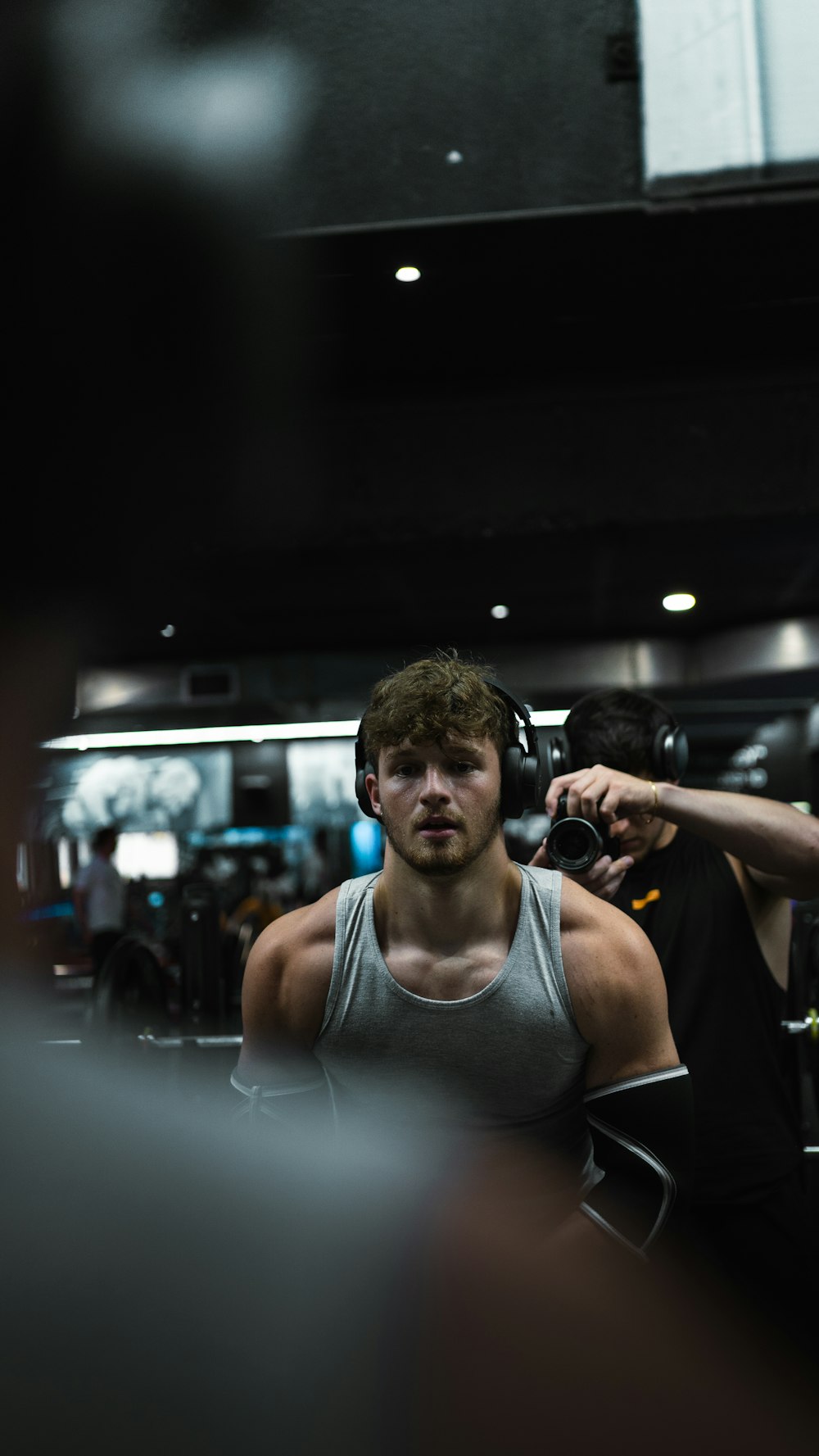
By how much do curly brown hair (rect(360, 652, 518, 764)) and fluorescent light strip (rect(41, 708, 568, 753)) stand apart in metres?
9.69

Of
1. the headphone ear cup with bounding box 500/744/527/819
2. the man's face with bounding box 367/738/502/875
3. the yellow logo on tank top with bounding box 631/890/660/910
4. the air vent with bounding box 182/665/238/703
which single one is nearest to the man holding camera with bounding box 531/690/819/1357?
the yellow logo on tank top with bounding box 631/890/660/910

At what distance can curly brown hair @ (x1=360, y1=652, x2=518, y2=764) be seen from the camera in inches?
56.6

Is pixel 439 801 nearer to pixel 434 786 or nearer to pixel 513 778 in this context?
pixel 434 786

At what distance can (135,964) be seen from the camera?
4402 millimetres

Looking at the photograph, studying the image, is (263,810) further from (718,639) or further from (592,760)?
(592,760)

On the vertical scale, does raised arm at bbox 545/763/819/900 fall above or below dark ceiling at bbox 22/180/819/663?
below

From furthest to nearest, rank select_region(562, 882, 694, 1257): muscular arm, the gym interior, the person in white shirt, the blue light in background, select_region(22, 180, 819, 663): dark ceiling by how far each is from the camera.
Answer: the blue light in background < the person in white shirt < select_region(22, 180, 819, 663): dark ceiling < the gym interior < select_region(562, 882, 694, 1257): muscular arm

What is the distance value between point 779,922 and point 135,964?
3.10 meters

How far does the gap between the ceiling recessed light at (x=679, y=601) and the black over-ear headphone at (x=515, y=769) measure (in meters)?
7.58

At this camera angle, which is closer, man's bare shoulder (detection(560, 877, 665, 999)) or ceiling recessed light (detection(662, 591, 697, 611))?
man's bare shoulder (detection(560, 877, 665, 999))

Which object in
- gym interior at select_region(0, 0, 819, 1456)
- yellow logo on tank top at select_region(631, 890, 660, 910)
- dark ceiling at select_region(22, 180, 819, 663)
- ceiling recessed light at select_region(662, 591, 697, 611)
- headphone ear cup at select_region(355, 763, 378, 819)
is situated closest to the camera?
headphone ear cup at select_region(355, 763, 378, 819)

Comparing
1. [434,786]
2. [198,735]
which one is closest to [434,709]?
[434,786]

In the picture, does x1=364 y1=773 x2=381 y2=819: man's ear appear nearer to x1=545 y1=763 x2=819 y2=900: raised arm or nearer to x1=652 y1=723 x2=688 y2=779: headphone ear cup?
x1=545 y1=763 x2=819 y2=900: raised arm

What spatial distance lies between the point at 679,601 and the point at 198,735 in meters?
5.19
